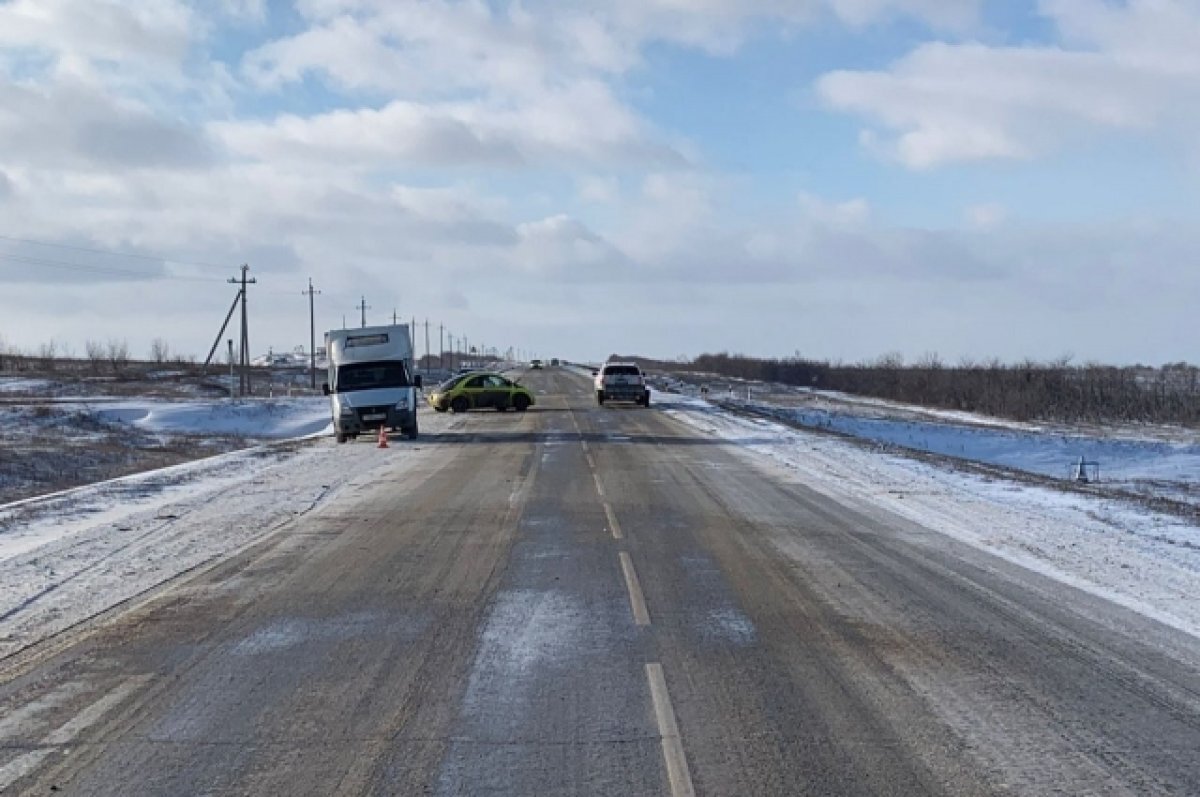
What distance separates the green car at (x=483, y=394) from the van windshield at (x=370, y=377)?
14.2 metres

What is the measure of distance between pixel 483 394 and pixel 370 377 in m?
14.6

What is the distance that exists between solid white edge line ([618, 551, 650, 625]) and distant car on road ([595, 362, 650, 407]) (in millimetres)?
38314

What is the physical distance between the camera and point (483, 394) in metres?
47.9

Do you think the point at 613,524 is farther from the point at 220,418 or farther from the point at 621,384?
the point at 621,384

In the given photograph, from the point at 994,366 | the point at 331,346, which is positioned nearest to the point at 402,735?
the point at 331,346

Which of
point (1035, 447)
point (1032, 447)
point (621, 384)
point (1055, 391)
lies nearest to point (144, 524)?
point (1032, 447)

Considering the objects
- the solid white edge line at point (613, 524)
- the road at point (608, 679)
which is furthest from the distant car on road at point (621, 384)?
the road at point (608, 679)

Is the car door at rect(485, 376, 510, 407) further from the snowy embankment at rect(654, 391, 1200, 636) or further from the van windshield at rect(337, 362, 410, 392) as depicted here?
the snowy embankment at rect(654, 391, 1200, 636)

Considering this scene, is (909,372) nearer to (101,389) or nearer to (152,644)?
(101,389)

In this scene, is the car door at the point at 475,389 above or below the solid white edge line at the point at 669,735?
above

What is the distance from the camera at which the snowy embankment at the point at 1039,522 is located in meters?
11.4

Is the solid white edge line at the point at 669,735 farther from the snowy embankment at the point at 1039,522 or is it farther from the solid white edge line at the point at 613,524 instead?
the solid white edge line at the point at 613,524

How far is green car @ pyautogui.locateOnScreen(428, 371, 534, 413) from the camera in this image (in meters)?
47.9

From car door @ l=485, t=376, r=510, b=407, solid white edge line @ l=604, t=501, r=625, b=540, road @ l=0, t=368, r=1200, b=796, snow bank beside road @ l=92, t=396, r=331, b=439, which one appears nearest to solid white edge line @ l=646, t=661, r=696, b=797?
road @ l=0, t=368, r=1200, b=796
